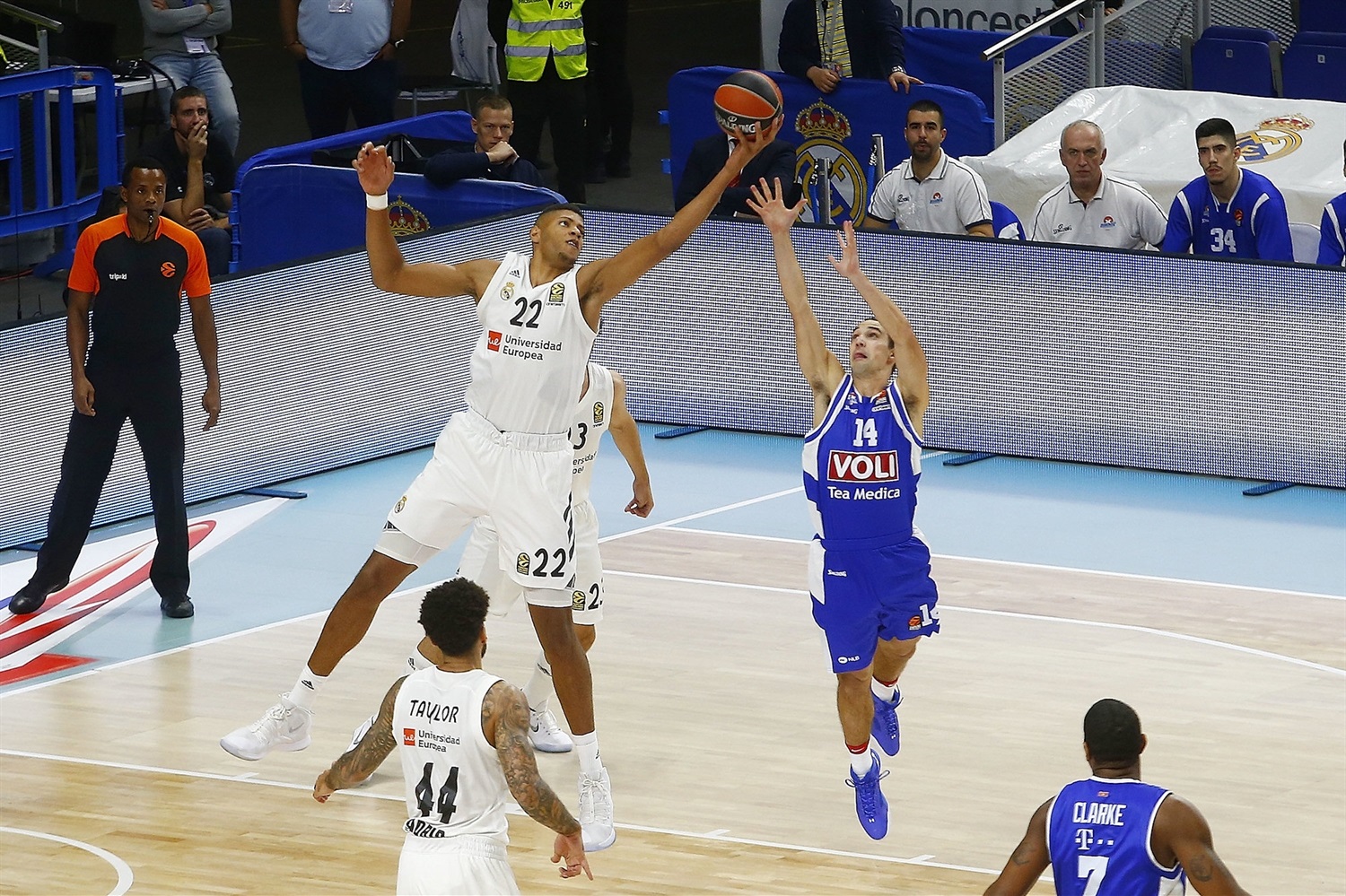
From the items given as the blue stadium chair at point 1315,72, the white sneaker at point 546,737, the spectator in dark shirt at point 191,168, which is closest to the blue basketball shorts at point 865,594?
the white sneaker at point 546,737

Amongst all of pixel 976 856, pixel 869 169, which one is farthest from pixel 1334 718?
pixel 869 169

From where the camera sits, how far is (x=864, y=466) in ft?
30.1

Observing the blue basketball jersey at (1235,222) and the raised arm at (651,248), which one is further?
the blue basketball jersey at (1235,222)

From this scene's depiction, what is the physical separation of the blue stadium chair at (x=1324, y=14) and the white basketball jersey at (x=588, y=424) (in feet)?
36.0

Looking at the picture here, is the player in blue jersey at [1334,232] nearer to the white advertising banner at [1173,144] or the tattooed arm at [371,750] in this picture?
the white advertising banner at [1173,144]

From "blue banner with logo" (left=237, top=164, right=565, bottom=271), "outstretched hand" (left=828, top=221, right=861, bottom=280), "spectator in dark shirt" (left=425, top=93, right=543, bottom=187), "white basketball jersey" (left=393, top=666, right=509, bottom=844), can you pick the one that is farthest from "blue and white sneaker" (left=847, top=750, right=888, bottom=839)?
"spectator in dark shirt" (left=425, top=93, right=543, bottom=187)

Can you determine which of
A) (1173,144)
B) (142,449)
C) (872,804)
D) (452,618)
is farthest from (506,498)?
(1173,144)

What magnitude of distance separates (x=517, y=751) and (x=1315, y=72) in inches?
530

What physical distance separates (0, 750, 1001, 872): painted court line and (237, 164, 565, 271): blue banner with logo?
682 cm

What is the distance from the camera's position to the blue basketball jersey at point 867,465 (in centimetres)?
917

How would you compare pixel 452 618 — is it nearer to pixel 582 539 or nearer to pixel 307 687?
pixel 307 687

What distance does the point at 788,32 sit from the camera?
18.3m

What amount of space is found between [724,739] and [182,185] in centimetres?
725

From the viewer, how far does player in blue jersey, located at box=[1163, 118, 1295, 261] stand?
14117 millimetres
